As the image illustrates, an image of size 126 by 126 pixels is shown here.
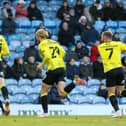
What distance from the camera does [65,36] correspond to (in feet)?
81.1

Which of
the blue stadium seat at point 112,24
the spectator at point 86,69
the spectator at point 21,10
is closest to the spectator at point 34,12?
the spectator at point 21,10

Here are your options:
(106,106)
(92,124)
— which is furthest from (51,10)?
(92,124)

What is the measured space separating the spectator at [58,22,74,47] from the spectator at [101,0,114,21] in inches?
81.8

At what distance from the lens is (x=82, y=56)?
23.8m

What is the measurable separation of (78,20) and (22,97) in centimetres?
532

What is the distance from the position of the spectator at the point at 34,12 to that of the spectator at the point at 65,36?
1575 millimetres

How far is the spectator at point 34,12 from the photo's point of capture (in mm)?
25891

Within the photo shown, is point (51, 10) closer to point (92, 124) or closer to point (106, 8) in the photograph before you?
point (106, 8)

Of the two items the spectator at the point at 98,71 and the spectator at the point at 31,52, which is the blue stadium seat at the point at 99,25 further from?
the spectator at the point at 31,52

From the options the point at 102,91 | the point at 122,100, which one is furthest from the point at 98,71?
the point at 122,100

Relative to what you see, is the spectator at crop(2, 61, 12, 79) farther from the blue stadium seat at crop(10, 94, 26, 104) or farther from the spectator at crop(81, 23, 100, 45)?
the spectator at crop(81, 23, 100, 45)

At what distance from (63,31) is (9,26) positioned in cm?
198

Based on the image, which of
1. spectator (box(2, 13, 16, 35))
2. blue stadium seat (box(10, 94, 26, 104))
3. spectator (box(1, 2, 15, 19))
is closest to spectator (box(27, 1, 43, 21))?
spectator (box(1, 2, 15, 19))

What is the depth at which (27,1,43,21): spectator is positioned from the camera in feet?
84.9
